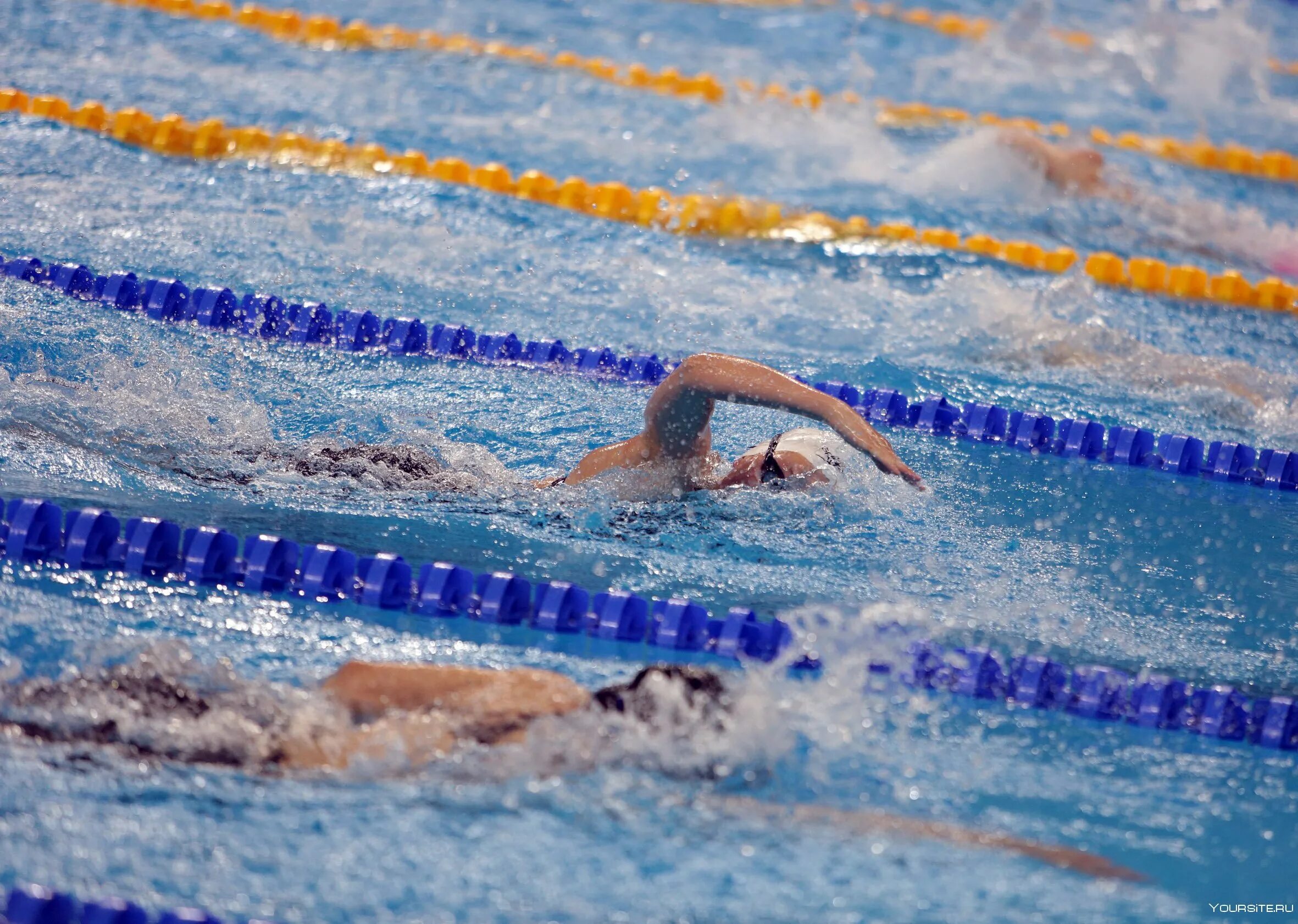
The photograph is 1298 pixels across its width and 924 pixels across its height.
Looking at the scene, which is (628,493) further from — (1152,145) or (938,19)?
(938,19)

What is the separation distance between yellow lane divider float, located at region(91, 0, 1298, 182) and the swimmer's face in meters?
4.50

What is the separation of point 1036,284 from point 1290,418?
1.25 metres

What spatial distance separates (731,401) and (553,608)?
657 mm

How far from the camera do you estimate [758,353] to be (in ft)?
15.7

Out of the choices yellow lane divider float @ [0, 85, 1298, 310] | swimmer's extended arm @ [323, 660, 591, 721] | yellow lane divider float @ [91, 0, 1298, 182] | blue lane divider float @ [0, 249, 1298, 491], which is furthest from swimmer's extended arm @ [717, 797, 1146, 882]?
yellow lane divider float @ [91, 0, 1298, 182]

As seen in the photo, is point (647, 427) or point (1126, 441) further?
point (1126, 441)

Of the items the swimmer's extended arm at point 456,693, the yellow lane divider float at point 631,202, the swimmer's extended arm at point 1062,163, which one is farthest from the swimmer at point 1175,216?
the swimmer's extended arm at point 456,693

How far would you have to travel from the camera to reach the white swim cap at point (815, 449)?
11.6ft

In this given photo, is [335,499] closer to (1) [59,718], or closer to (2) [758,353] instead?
(1) [59,718]

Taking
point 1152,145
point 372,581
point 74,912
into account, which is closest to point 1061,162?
point 1152,145

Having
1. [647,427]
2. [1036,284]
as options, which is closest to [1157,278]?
[1036,284]

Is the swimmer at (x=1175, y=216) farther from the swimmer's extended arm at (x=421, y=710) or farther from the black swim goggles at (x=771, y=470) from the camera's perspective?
the swimmer's extended arm at (x=421, y=710)

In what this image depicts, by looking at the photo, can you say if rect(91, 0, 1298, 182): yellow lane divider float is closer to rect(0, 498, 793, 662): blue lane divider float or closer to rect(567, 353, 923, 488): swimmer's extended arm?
rect(567, 353, 923, 488): swimmer's extended arm

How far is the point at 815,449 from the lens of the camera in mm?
3566
